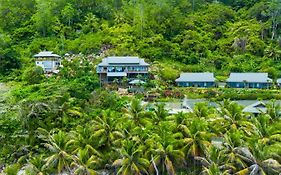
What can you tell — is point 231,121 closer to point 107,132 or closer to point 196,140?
point 196,140

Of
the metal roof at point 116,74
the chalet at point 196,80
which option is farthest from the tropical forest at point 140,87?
the chalet at point 196,80

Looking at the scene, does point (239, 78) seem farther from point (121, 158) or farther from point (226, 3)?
point (226, 3)

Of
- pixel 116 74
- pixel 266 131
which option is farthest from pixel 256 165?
pixel 116 74

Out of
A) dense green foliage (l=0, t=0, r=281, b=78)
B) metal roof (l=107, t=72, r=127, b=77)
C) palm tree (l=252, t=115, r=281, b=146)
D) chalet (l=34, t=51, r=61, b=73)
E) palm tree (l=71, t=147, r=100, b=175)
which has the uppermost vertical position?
dense green foliage (l=0, t=0, r=281, b=78)

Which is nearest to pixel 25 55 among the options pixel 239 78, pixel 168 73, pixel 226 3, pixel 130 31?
pixel 130 31

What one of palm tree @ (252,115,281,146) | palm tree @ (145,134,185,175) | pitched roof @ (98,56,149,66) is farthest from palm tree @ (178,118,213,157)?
pitched roof @ (98,56,149,66)

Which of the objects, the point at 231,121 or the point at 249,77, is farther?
the point at 249,77

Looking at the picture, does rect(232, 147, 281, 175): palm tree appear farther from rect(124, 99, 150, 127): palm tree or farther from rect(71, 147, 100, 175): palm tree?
rect(71, 147, 100, 175): palm tree
